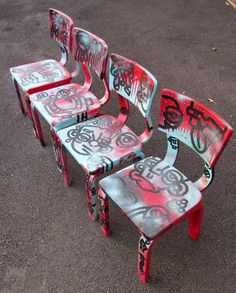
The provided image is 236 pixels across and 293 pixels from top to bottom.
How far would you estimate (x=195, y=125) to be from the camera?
1.79 m

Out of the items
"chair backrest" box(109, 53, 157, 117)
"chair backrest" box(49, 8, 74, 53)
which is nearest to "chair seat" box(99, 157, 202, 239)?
A: "chair backrest" box(109, 53, 157, 117)

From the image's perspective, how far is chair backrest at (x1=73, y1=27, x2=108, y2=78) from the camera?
7.77 ft

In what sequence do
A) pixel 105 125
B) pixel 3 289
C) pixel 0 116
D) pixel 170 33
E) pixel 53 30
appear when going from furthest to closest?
pixel 170 33
pixel 0 116
pixel 53 30
pixel 105 125
pixel 3 289

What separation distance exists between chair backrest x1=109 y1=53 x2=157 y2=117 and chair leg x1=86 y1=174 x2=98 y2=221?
0.54m

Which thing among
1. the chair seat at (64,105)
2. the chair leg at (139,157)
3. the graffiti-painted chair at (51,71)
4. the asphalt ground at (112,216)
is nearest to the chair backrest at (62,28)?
the graffiti-painted chair at (51,71)

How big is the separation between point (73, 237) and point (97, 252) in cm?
21

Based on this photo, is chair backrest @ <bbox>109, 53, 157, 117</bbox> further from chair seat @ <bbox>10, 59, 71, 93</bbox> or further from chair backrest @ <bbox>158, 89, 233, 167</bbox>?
chair seat @ <bbox>10, 59, 71, 93</bbox>

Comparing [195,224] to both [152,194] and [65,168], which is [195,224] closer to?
[152,194]

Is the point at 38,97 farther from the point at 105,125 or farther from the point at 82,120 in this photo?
the point at 105,125

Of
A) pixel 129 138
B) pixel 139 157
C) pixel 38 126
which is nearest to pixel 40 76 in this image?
pixel 38 126

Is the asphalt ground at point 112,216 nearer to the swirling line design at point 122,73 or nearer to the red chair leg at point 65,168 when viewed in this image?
the red chair leg at point 65,168

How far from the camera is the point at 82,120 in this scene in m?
2.41

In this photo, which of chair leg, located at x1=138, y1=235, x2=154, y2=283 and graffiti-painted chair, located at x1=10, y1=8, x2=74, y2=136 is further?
graffiti-painted chair, located at x1=10, y1=8, x2=74, y2=136

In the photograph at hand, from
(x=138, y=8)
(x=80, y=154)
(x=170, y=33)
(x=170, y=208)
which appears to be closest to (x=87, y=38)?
(x=80, y=154)
